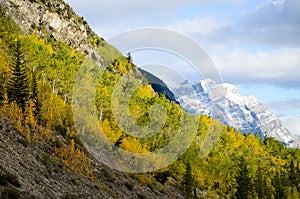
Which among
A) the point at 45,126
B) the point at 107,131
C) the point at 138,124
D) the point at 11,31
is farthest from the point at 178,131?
the point at 11,31

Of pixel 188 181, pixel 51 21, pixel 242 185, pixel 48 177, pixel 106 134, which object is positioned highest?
pixel 51 21

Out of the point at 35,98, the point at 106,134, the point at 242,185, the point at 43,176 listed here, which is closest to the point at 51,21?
the point at 106,134

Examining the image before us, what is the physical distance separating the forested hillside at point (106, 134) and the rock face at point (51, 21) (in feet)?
28.7

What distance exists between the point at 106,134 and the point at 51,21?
112 m

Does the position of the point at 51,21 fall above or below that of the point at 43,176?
above

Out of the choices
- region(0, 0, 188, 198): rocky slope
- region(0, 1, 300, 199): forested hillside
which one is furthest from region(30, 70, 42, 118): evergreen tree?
region(0, 0, 188, 198): rocky slope

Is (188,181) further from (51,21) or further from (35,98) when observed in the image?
(51,21)

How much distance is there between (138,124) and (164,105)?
817 inches

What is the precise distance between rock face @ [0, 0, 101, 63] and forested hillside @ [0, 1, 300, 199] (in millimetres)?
8757

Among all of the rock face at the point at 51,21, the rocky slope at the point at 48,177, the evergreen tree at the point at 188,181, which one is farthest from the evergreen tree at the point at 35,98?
the rock face at the point at 51,21

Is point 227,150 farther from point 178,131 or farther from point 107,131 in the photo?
point 107,131

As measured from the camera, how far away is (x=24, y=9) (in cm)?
15462

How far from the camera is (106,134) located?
70438mm

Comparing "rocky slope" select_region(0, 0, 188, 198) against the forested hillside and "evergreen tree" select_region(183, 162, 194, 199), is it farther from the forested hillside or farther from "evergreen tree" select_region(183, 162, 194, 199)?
"evergreen tree" select_region(183, 162, 194, 199)
